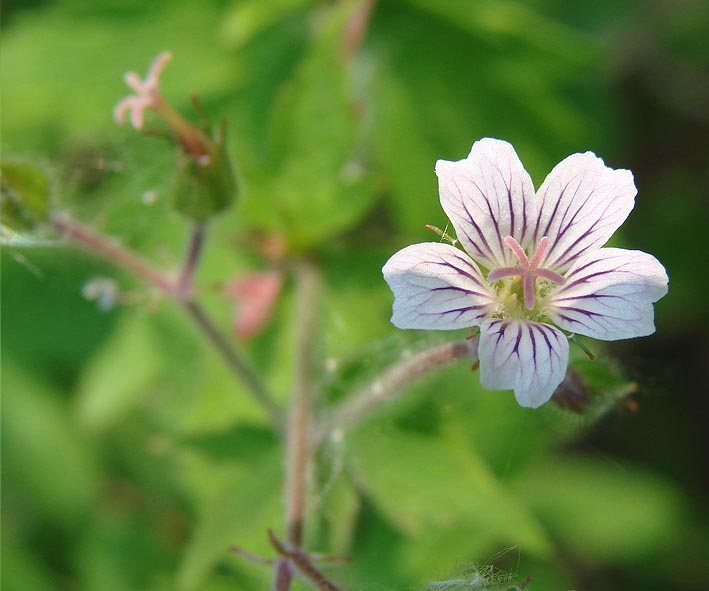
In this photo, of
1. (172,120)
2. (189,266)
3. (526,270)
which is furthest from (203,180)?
(526,270)

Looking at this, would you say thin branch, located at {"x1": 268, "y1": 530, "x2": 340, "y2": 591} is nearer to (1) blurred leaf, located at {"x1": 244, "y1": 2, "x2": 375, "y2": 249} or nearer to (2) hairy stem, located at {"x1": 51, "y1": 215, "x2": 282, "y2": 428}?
(2) hairy stem, located at {"x1": 51, "y1": 215, "x2": 282, "y2": 428}

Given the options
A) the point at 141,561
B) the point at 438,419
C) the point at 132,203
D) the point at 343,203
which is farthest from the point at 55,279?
the point at 438,419

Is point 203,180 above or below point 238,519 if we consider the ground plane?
above

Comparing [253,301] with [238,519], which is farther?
[253,301]

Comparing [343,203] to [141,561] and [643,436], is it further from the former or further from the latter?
[643,436]

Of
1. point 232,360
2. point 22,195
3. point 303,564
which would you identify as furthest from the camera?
point 232,360

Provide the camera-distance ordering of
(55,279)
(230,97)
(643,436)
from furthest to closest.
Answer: (643,436) < (55,279) < (230,97)

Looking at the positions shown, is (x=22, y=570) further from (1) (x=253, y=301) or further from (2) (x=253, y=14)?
(2) (x=253, y=14)
